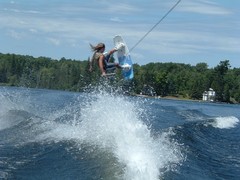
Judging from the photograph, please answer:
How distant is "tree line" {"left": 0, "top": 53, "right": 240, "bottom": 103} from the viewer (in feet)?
390

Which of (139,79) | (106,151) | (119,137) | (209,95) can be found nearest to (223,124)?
(119,137)

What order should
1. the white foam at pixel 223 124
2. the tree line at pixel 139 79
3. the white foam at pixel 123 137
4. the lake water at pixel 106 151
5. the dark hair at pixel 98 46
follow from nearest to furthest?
the lake water at pixel 106 151 → the white foam at pixel 123 137 → the dark hair at pixel 98 46 → the white foam at pixel 223 124 → the tree line at pixel 139 79

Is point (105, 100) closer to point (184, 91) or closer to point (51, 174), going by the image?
point (51, 174)

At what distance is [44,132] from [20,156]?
386 cm

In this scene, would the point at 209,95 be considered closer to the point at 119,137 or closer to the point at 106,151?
the point at 119,137

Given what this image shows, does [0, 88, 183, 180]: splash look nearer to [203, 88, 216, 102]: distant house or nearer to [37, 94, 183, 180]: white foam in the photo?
[37, 94, 183, 180]: white foam

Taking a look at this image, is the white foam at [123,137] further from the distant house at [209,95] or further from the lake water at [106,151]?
the distant house at [209,95]

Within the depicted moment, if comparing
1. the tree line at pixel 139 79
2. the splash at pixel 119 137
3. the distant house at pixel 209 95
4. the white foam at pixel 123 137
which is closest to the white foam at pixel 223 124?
the splash at pixel 119 137

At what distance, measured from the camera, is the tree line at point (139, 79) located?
118775 millimetres

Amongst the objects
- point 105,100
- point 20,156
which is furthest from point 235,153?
point 20,156

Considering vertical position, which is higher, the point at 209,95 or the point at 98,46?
the point at 98,46

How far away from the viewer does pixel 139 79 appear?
118500mm

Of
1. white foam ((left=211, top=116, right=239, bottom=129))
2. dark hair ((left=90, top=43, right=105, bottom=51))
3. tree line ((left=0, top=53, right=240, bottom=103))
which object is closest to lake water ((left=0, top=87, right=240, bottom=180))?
dark hair ((left=90, top=43, right=105, bottom=51))

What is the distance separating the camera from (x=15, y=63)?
14225 centimetres
